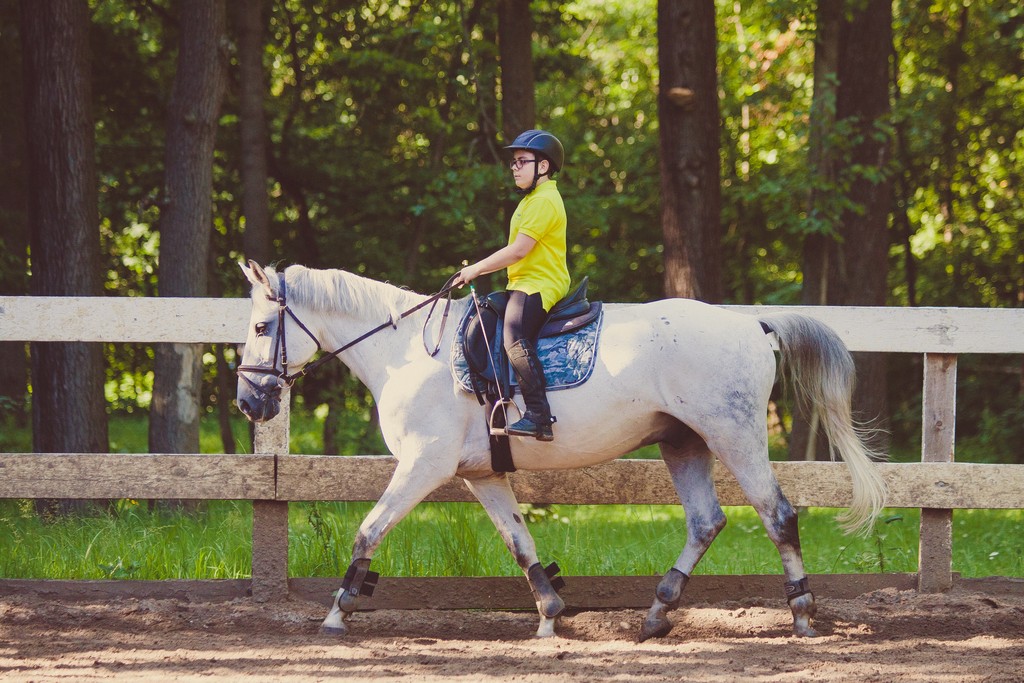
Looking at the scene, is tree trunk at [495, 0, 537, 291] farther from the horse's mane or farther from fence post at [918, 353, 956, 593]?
fence post at [918, 353, 956, 593]

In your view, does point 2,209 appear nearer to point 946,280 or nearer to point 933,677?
point 933,677

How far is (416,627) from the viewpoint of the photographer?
5598 mm

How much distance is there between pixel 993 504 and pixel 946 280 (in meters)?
11.9

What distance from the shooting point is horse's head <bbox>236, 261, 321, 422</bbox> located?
5.22 m

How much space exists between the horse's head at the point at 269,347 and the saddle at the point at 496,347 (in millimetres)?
872

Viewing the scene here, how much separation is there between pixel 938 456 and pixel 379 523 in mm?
3360

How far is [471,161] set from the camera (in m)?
12.8

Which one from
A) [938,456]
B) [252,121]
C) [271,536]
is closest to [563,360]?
[271,536]

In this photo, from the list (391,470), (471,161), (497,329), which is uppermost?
(471,161)

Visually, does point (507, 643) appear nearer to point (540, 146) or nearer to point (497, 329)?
point (497, 329)

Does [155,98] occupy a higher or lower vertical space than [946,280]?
higher

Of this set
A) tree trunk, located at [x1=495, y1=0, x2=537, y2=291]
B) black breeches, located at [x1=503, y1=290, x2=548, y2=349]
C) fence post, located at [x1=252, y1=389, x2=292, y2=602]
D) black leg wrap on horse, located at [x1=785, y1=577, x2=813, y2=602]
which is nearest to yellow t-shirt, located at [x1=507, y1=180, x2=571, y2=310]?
black breeches, located at [x1=503, y1=290, x2=548, y2=349]

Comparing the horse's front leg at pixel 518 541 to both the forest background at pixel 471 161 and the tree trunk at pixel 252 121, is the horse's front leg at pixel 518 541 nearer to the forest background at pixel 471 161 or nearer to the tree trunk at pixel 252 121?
the forest background at pixel 471 161

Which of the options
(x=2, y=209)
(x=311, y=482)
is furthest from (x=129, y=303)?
(x=2, y=209)
